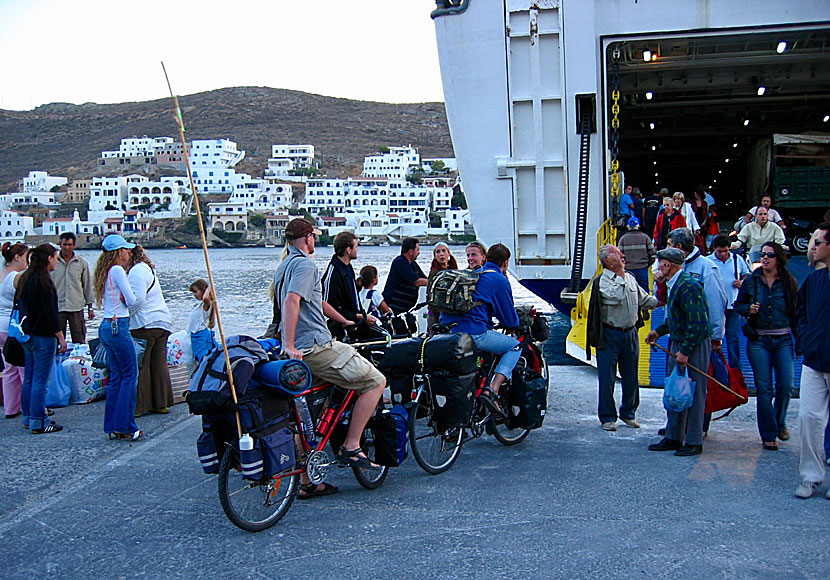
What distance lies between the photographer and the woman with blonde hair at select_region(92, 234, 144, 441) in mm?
6207

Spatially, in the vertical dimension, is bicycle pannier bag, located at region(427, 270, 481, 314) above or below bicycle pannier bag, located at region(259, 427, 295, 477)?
above

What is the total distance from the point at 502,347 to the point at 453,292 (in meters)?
0.56

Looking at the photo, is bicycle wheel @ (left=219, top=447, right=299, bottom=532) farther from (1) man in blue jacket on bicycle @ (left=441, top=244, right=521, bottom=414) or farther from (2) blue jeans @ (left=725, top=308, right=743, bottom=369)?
(2) blue jeans @ (left=725, top=308, right=743, bottom=369)

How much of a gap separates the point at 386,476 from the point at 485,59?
6775 millimetres

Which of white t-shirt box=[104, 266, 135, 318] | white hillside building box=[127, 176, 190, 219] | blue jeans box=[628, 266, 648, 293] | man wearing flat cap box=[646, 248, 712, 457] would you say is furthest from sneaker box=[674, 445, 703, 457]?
white hillside building box=[127, 176, 190, 219]

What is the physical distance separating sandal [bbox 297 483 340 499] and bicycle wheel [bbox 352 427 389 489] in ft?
0.63

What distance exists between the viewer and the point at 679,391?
5.31 meters

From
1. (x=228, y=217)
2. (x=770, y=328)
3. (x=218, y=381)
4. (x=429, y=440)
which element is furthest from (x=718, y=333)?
(x=228, y=217)

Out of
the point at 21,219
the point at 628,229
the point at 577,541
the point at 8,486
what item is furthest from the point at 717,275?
the point at 21,219

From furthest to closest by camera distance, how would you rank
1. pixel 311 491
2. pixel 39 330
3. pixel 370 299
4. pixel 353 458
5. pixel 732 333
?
pixel 370 299 < pixel 732 333 < pixel 39 330 < pixel 311 491 < pixel 353 458

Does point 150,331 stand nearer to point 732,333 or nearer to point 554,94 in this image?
point 732,333

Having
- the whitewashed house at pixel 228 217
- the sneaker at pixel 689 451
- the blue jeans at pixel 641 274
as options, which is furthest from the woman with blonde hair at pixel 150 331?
the whitewashed house at pixel 228 217

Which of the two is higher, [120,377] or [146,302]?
[146,302]

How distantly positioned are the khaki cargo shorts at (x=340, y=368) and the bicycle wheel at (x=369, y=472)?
40cm
